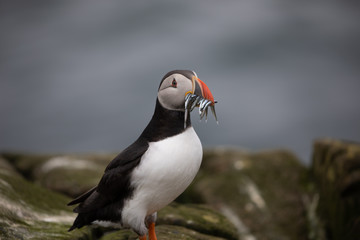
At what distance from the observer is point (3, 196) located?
4.35 meters

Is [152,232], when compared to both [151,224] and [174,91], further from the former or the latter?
[174,91]

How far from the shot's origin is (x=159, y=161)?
3395mm

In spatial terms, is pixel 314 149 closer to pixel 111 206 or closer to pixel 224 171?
pixel 224 171

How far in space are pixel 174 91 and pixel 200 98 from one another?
248mm

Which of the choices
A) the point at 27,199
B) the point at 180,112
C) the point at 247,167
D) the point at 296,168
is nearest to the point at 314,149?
the point at 296,168

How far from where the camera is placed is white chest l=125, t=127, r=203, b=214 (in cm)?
340

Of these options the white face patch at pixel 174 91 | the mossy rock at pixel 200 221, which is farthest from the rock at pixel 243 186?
the white face patch at pixel 174 91

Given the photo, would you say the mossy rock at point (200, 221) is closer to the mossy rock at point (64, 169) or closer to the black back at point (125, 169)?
the black back at point (125, 169)

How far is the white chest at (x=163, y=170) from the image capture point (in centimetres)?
340

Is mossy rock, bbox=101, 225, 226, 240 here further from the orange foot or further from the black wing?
the black wing

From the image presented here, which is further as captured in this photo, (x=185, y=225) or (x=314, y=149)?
(x=314, y=149)

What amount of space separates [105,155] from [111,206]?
233 inches

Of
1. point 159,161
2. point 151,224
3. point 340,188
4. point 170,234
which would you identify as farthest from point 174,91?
point 340,188

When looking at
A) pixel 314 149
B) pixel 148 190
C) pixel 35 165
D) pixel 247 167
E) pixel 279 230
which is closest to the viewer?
pixel 148 190
